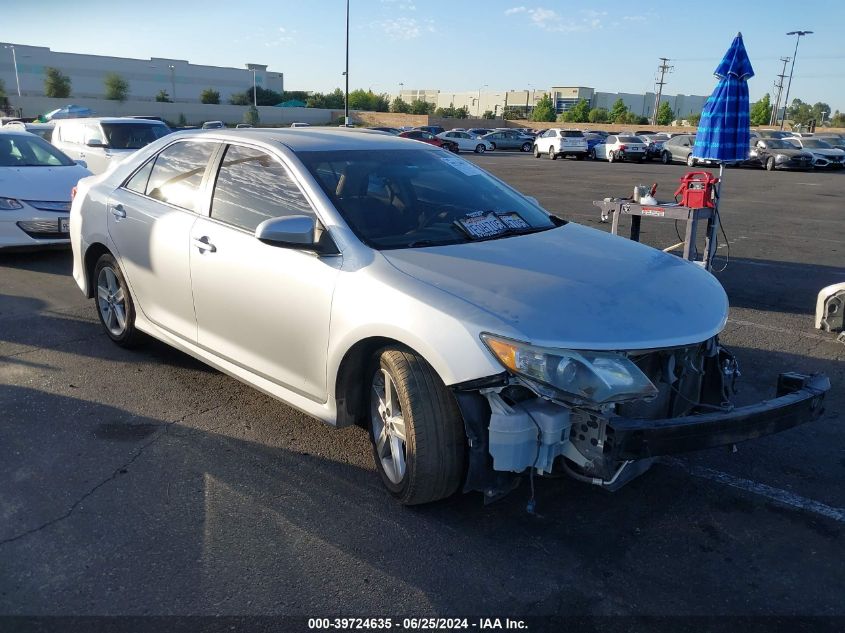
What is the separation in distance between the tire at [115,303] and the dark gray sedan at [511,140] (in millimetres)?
45657

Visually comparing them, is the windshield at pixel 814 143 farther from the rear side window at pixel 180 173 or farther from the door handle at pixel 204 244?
the door handle at pixel 204 244

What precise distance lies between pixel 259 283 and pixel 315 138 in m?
1.11

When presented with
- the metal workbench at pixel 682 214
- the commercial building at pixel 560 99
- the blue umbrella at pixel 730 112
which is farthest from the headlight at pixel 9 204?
the commercial building at pixel 560 99

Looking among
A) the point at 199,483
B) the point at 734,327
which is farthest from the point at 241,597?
the point at 734,327

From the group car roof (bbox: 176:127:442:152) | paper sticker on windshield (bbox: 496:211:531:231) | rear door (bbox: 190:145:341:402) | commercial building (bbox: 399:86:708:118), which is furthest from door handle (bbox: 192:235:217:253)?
commercial building (bbox: 399:86:708:118)

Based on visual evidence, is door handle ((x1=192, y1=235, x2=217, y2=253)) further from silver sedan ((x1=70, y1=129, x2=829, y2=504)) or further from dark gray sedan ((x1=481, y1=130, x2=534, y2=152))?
dark gray sedan ((x1=481, y1=130, x2=534, y2=152))

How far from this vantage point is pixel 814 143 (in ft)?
105

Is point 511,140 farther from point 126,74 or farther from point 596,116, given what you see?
point 126,74

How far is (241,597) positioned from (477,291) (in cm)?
155

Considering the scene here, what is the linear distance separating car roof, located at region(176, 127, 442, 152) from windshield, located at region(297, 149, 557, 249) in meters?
0.09

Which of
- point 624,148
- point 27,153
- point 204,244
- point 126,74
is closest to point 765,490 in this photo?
point 204,244

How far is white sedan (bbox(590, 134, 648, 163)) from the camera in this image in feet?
119

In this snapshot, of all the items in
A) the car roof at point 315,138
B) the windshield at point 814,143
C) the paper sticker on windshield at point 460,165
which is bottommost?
the windshield at point 814,143

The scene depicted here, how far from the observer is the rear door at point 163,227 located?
14.5 feet
